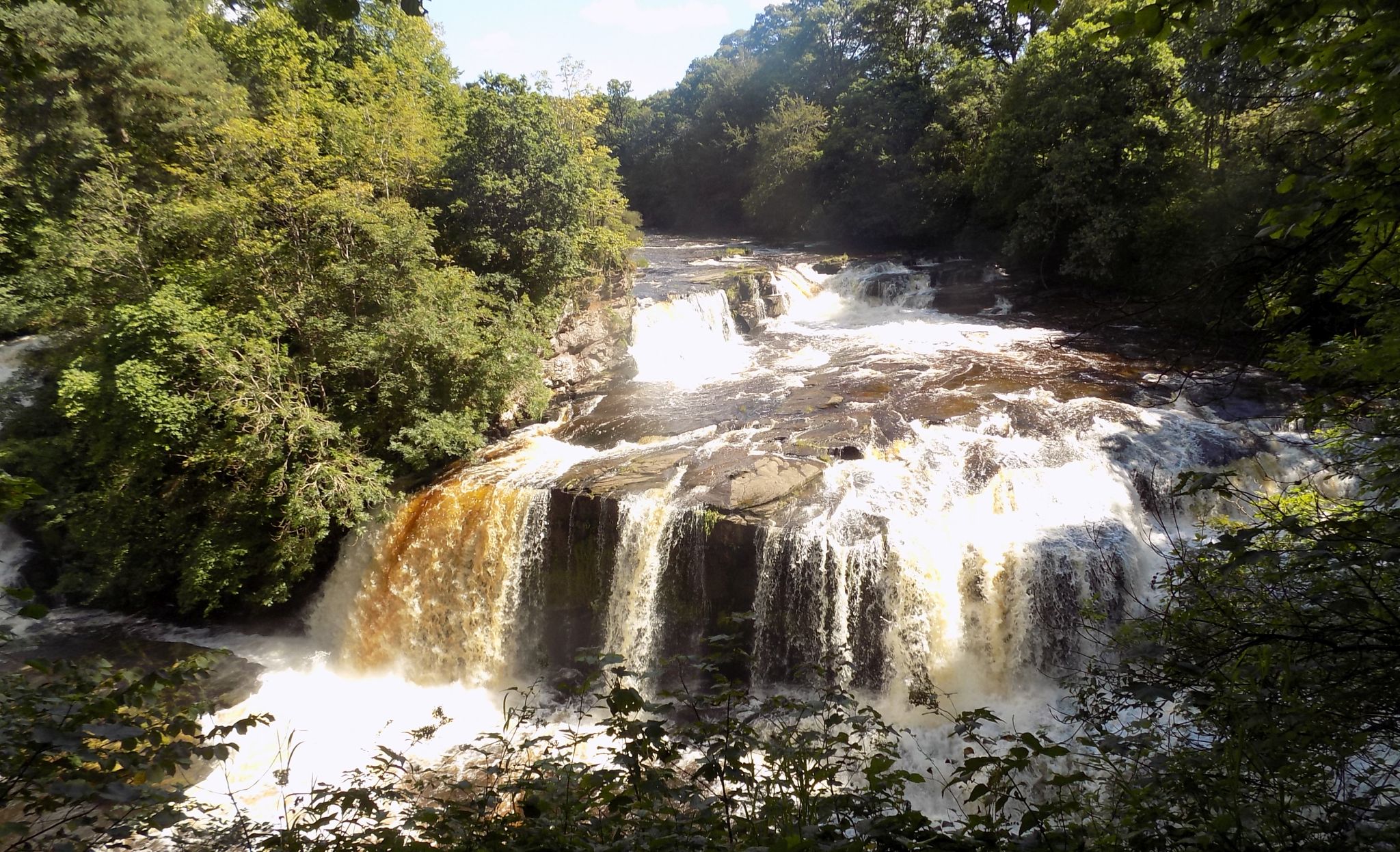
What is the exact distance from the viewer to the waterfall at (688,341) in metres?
16.0

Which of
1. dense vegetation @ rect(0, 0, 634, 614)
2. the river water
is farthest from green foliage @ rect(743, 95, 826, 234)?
the river water

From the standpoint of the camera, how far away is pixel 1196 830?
2254mm

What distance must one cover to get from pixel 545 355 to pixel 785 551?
7808mm

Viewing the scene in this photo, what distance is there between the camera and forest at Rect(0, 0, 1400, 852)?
2.43 m

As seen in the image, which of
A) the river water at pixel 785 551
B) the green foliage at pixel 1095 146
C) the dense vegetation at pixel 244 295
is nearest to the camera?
the river water at pixel 785 551

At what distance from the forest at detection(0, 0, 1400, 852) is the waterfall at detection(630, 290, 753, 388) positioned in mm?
1821

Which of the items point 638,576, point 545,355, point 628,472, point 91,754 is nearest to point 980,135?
point 545,355

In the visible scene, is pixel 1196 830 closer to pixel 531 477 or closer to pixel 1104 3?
pixel 531 477

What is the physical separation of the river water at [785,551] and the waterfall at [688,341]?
3322mm

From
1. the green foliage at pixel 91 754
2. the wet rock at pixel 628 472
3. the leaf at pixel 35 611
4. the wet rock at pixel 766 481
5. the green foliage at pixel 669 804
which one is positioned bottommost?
the wet rock at pixel 766 481

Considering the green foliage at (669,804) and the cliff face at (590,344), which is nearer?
the green foliage at (669,804)

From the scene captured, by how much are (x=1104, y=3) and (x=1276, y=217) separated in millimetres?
19868

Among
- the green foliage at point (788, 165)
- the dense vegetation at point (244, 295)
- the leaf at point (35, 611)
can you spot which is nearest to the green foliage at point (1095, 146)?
the green foliage at point (788, 165)

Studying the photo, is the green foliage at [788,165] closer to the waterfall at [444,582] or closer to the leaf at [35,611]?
the waterfall at [444,582]
